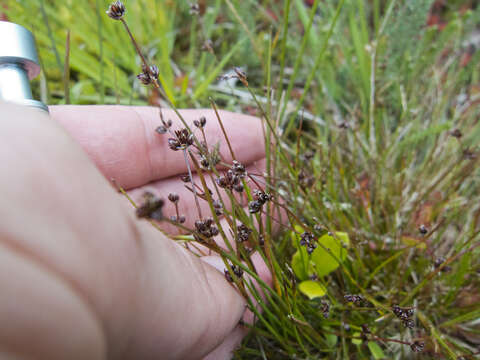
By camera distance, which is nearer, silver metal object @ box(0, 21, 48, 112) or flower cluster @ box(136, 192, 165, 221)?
flower cluster @ box(136, 192, 165, 221)

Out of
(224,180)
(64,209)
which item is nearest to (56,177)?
(64,209)

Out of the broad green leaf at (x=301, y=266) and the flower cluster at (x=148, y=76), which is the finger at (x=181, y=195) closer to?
the broad green leaf at (x=301, y=266)

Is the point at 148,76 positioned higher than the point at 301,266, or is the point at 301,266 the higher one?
the point at 148,76

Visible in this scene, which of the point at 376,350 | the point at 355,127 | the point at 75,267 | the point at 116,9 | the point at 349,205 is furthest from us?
the point at 355,127

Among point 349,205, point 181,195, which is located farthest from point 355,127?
point 181,195

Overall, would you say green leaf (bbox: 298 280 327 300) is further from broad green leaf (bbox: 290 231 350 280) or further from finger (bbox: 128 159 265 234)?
finger (bbox: 128 159 265 234)

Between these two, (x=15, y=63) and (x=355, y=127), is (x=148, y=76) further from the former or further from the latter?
(x=355, y=127)

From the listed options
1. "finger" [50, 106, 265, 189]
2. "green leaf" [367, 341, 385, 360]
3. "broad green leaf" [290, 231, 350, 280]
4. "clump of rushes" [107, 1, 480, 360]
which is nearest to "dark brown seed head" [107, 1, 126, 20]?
"clump of rushes" [107, 1, 480, 360]
